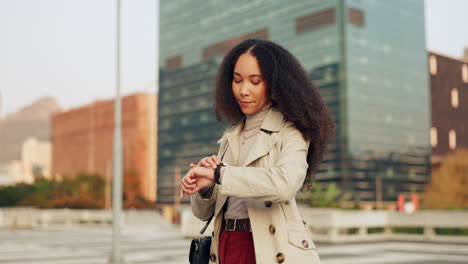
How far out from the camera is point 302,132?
82.7 inches

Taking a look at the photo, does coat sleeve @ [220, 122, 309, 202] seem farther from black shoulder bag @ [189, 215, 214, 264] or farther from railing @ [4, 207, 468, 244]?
railing @ [4, 207, 468, 244]

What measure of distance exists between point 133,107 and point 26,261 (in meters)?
116

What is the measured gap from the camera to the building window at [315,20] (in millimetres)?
Answer: 87875

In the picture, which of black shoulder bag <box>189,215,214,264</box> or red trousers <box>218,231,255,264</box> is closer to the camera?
red trousers <box>218,231,255,264</box>

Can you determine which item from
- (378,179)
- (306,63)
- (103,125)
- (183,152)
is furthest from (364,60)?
(103,125)

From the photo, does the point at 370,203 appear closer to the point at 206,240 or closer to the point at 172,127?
the point at 172,127

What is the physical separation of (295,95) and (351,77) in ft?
281

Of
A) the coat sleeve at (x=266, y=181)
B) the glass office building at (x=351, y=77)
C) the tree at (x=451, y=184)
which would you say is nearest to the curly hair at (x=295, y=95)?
the coat sleeve at (x=266, y=181)

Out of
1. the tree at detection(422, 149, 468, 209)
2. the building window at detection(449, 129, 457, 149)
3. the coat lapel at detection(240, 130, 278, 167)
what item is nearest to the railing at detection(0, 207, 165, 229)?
the coat lapel at detection(240, 130, 278, 167)

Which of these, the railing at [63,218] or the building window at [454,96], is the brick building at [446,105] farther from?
the railing at [63,218]

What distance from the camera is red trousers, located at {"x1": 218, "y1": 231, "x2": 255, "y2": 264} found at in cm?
207

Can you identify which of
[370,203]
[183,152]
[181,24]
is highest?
[181,24]

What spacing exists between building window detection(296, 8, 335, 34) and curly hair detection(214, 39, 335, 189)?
87.6m

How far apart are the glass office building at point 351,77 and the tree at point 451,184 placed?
637 inches
